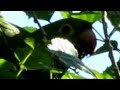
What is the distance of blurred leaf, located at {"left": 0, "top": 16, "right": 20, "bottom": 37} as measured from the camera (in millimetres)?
489

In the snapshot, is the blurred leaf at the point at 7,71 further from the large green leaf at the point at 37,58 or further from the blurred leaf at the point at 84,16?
the blurred leaf at the point at 84,16

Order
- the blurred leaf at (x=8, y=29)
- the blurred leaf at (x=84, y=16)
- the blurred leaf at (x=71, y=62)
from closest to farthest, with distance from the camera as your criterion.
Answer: the blurred leaf at (x=71, y=62), the blurred leaf at (x=8, y=29), the blurred leaf at (x=84, y=16)

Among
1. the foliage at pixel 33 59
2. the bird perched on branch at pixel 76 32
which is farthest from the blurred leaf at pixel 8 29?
the bird perched on branch at pixel 76 32


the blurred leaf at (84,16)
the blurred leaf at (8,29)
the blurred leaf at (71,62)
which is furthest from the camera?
the blurred leaf at (84,16)

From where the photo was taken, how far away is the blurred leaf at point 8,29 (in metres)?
0.49

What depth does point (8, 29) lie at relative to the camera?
1.64 feet

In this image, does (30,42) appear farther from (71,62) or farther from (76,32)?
(76,32)

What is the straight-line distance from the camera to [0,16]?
0.49 meters

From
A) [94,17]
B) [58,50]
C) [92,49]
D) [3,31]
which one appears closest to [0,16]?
[3,31]

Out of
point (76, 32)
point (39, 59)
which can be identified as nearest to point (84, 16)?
point (76, 32)

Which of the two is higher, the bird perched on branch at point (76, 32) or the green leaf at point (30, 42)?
the green leaf at point (30, 42)
